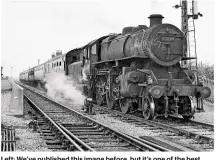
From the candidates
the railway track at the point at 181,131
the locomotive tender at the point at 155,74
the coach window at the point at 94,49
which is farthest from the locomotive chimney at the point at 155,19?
the coach window at the point at 94,49

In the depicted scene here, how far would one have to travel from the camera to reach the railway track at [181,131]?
7223 millimetres

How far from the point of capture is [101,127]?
353 inches

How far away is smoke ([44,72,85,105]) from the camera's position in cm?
1748

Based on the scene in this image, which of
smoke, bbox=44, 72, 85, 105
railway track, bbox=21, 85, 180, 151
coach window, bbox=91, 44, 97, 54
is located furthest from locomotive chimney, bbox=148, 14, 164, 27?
smoke, bbox=44, 72, 85, 105

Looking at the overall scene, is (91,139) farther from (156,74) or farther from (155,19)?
(155,19)

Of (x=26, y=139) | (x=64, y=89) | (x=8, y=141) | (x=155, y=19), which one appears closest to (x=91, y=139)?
(x=26, y=139)

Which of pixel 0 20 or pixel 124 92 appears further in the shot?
pixel 124 92

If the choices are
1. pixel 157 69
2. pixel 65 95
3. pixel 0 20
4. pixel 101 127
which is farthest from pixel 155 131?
pixel 65 95

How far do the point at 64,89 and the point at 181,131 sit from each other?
1215 centimetres

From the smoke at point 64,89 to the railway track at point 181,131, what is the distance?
5.54 metres

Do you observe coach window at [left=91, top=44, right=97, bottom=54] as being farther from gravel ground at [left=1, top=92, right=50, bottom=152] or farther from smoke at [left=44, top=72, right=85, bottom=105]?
gravel ground at [left=1, top=92, right=50, bottom=152]

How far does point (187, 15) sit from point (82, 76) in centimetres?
557

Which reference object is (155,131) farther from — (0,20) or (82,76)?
(82,76)

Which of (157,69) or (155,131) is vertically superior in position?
(157,69)
